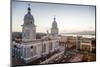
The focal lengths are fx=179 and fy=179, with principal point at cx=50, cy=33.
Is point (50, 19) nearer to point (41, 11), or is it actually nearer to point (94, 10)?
point (41, 11)

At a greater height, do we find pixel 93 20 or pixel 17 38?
pixel 93 20

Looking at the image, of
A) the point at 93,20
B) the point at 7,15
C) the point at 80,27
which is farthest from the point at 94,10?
the point at 7,15

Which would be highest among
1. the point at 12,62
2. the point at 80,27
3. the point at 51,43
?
the point at 80,27

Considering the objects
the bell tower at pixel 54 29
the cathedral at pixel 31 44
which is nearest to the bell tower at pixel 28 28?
the cathedral at pixel 31 44

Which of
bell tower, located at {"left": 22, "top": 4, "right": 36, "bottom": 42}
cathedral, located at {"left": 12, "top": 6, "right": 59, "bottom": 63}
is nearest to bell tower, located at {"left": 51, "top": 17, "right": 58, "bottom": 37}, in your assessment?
cathedral, located at {"left": 12, "top": 6, "right": 59, "bottom": 63}

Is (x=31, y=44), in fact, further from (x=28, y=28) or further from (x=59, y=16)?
(x=59, y=16)

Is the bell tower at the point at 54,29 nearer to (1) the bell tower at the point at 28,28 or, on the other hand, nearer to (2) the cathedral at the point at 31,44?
(2) the cathedral at the point at 31,44
